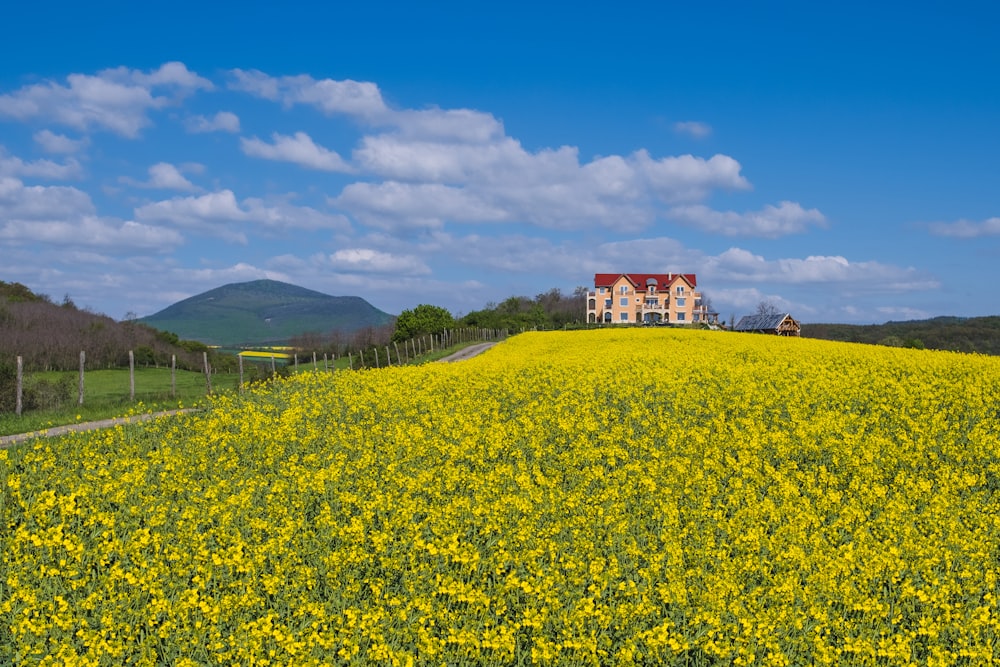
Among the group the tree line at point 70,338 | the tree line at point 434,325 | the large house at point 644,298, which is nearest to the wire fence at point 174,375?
the tree line at point 434,325

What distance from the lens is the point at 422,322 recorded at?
90.4 m

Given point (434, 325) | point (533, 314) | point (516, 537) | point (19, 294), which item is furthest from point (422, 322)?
point (516, 537)

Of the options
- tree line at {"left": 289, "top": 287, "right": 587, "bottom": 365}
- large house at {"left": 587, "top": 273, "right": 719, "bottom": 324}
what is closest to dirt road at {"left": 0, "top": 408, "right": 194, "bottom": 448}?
tree line at {"left": 289, "top": 287, "right": 587, "bottom": 365}

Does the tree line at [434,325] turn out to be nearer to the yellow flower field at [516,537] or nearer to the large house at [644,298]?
the large house at [644,298]

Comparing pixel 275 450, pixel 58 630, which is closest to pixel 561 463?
pixel 275 450

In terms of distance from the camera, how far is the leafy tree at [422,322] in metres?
88.9

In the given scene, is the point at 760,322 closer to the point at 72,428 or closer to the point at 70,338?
the point at 70,338

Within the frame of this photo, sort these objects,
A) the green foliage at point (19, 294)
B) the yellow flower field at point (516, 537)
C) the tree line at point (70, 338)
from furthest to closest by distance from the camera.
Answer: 1. the green foliage at point (19, 294)
2. the tree line at point (70, 338)
3. the yellow flower field at point (516, 537)

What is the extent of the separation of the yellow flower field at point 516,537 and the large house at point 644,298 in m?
102

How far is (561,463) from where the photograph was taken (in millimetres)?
14594

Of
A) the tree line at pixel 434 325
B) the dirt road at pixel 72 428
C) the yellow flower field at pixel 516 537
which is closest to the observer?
the yellow flower field at pixel 516 537

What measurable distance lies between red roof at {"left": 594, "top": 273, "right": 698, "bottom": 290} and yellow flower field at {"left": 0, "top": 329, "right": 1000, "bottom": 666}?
103 m

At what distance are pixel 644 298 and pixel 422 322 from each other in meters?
47.3

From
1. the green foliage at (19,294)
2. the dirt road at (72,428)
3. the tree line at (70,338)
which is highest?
the green foliage at (19,294)
